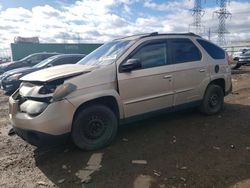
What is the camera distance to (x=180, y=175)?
11.6ft

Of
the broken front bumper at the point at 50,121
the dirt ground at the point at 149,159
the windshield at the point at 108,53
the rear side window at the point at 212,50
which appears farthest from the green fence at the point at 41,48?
the broken front bumper at the point at 50,121

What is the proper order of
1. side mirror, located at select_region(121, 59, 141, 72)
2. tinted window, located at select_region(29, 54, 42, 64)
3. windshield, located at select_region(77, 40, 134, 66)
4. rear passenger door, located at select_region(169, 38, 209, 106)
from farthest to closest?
tinted window, located at select_region(29, 54, 42, 64) < rear passenger door, located at select_region(169, 38, 209, 106) < windshield, located at select_region(77, 40, 134, 66) < side mirror, located at select_region(121, 59, 141, 72)

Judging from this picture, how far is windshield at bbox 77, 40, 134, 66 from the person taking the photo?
4.84 metres

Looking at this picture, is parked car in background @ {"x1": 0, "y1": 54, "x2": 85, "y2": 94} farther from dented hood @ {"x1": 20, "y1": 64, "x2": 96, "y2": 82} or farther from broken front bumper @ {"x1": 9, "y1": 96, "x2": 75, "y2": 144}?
broken front bumper @ {"x1": 9, "y1": 96, "x2": 75, "y2": 144}

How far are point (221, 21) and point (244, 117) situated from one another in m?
58.2

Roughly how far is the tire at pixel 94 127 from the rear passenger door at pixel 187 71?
1.60 metres

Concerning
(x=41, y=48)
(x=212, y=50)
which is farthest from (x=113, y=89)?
(x=41, y=48)

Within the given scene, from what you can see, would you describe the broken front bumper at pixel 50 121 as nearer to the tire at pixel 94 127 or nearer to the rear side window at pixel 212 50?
the tire at pixel 94 127

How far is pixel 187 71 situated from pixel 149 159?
7.42 ft

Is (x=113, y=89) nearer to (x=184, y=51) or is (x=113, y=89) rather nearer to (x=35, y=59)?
(x=184, y=51)

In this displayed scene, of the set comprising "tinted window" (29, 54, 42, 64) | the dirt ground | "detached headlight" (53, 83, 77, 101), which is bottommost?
the dirt ground

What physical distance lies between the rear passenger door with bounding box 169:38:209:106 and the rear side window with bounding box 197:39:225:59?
28 centimetres

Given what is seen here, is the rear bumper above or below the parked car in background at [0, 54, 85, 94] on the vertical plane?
below

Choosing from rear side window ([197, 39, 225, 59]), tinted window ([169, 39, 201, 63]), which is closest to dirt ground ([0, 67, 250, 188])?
tinted window ([169, 39, 201, 63])
